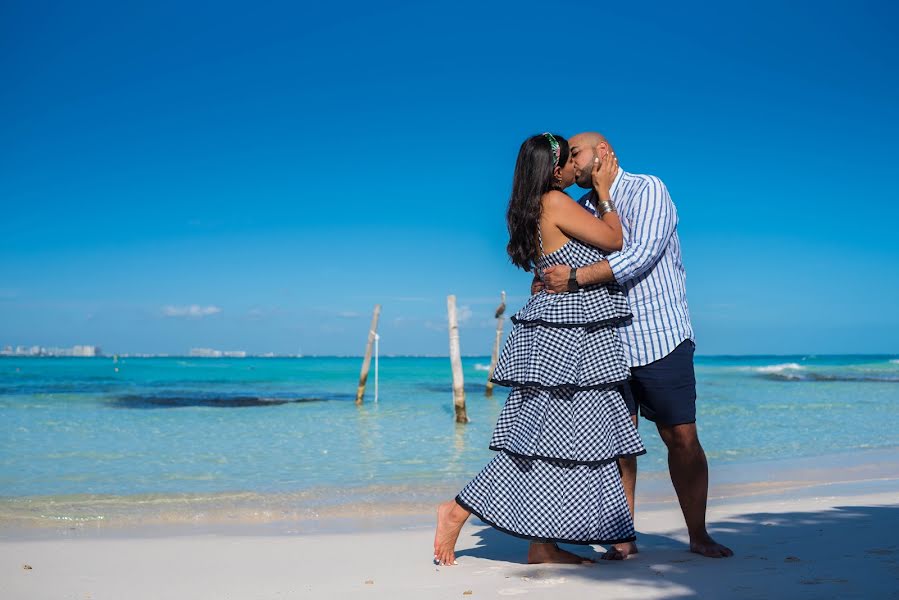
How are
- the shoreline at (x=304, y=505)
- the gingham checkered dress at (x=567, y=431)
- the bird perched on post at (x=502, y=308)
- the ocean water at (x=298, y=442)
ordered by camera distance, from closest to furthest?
the gingham checkered dress at (x=567, y=431), the shoreline at (x=304, y=505), the ocean water at (x=298, y=442), the bird perched on post at (x=502, y=308)

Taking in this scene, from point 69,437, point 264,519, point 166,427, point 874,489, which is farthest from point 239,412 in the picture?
point 874,489

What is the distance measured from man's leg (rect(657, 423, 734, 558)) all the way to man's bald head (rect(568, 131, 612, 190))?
3.67ft

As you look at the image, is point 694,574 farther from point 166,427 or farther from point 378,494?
point 166,427

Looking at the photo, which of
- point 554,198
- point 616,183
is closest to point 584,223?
point 554,198

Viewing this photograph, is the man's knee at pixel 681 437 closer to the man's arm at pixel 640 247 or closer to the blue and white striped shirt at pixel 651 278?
the blue and white striped shirt at pixel 651 278

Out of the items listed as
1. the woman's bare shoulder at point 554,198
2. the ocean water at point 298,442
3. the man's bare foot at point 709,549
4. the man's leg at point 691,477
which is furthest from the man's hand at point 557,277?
the ocean water at point 298,442

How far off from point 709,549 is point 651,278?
1217mm

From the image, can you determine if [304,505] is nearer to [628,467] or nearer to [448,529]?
[448,529]

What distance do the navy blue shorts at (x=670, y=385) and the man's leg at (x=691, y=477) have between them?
0.21 ft

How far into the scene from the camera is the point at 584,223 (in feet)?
10.3

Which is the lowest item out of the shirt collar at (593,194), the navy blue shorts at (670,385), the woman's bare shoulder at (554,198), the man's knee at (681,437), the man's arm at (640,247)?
the man's knee at (681,437)

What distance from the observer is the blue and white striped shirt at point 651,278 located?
125 inches

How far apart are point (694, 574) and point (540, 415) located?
33.8 inches

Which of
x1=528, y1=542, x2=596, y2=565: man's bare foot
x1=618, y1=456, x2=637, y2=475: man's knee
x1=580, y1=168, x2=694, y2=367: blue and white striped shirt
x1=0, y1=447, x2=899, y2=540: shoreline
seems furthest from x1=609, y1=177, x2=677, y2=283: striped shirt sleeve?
x1=0, y1=447, x2=899, y2=540: shoreline
